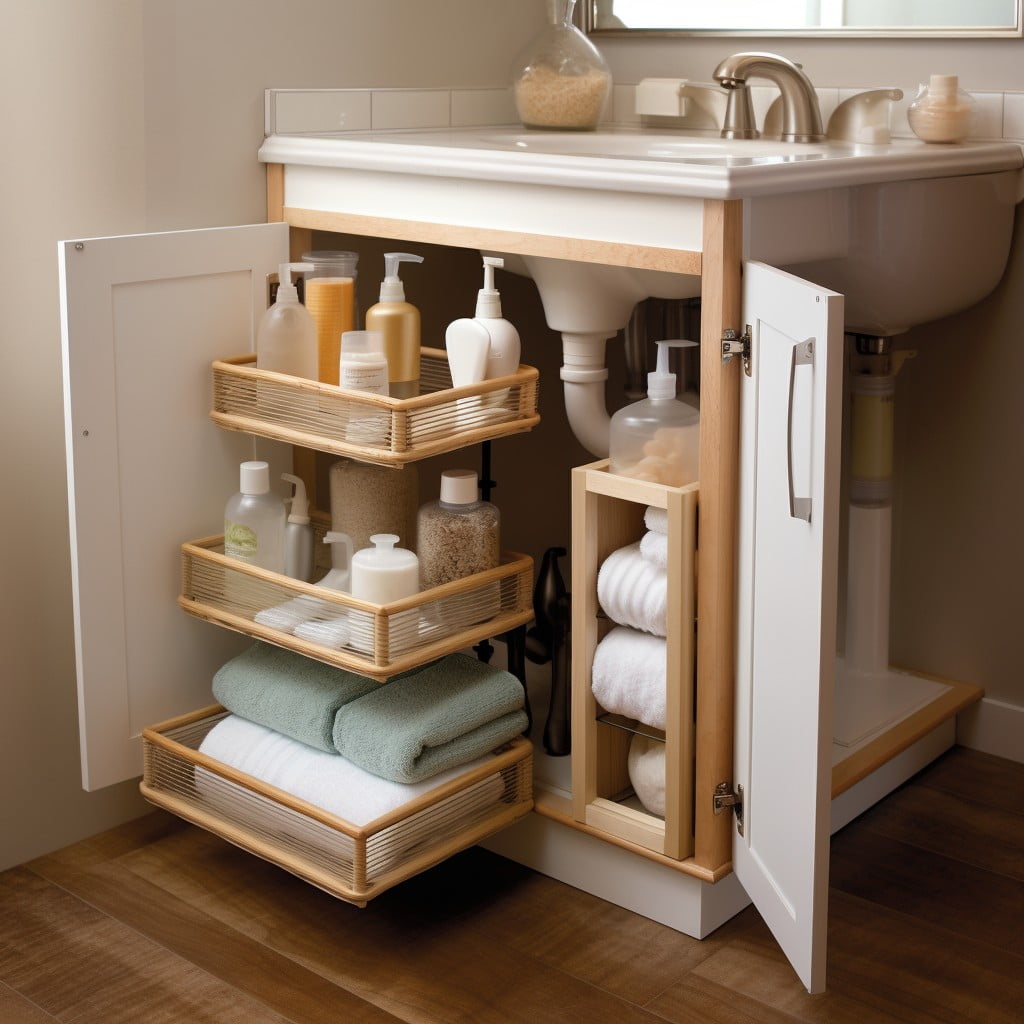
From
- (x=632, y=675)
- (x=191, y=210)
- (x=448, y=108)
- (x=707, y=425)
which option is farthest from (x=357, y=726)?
(x=448, y=108)

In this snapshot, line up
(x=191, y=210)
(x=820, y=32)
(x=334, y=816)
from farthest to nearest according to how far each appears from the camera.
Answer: (x=820, y=32)
(x=191, y=210)
(x=334, y=816)

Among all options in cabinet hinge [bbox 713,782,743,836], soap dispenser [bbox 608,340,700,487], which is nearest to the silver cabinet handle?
soap dispenser [bbox 608,340,700,487]

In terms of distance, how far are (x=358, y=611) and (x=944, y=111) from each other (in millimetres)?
1003

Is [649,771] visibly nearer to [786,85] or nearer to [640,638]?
[640,638]

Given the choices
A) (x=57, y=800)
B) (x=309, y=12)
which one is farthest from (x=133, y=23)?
(x=57, y=800)

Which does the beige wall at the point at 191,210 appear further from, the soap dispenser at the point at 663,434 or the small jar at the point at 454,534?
the soap dispenser at the point at 663,434

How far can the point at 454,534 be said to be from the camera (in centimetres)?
160

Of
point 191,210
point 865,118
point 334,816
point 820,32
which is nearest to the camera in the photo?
point 334,816

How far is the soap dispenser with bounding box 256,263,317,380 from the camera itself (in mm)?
1651

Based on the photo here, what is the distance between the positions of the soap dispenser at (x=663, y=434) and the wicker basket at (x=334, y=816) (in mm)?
385

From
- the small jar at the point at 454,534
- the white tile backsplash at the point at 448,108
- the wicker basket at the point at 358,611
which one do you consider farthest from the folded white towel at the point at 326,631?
the white tile backsplash at the point at 448,108

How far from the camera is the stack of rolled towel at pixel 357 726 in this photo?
154 cm

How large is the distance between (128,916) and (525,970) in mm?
493

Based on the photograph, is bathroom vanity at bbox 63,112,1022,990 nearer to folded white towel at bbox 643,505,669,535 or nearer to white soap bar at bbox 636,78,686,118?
folded white towel at bbox 643,505,669,535
